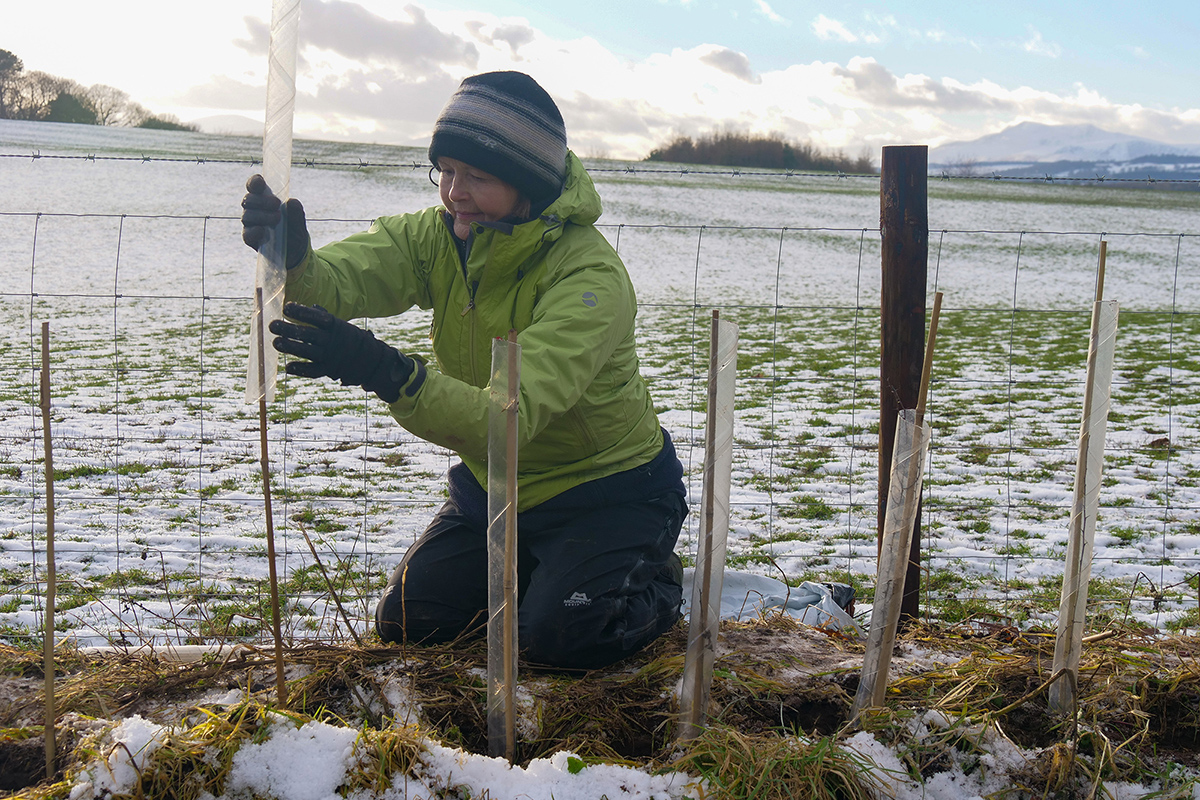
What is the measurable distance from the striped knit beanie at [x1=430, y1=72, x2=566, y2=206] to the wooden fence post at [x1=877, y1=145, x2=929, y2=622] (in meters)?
1.20

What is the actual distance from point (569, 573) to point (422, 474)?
8.57 ft

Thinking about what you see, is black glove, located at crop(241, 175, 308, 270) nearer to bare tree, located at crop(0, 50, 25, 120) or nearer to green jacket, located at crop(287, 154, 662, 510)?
green jacket, located at crop(287, 154, 662, 510)

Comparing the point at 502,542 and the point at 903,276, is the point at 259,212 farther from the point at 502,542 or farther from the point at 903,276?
the point at 903,276

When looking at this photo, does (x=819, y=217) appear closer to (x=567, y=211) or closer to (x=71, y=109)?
(x=567, y=211)

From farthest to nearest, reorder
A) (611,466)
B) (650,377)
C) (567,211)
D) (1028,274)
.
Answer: (1028,274) < (650,377) < (611,466) < (567,211)

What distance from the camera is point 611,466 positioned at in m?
2.52

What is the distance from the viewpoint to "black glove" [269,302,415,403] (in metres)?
1.71

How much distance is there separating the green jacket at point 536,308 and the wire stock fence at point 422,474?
0.76 metres

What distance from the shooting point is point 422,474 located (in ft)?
15.9

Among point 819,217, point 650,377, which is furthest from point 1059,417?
point 819,217

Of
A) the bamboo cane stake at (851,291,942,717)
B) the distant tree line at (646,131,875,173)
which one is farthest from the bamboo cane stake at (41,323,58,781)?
the distant tree line at (646,131,875,173)

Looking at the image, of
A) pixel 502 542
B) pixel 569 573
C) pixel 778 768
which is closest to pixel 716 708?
pixel 778 768

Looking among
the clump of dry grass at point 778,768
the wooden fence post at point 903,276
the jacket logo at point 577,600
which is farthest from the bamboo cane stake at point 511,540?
the wooden fence post at point 903,276

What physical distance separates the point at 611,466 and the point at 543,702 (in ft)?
2.33
